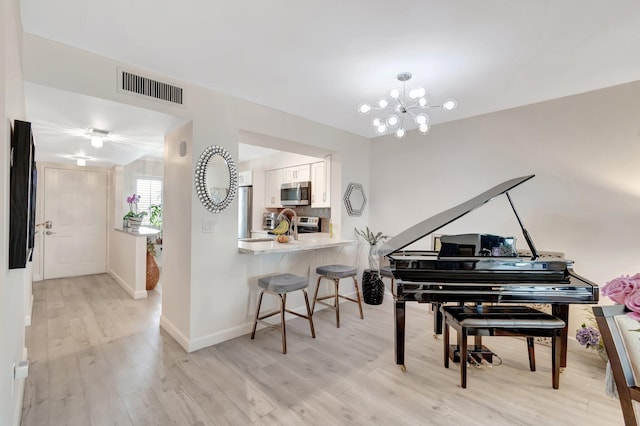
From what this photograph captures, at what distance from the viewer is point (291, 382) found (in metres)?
2.19

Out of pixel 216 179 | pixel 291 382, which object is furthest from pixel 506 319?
pixel 216 179

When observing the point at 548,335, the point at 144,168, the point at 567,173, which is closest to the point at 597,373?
the point at 548,335

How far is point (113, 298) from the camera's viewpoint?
4.17 metres

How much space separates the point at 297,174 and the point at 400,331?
3.31 meters

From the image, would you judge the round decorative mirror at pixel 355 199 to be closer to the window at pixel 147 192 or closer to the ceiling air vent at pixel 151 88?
the ceiling air vent at pixel 151 88

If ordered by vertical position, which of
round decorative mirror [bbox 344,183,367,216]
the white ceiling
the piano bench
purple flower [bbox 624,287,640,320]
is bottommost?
the piano bench

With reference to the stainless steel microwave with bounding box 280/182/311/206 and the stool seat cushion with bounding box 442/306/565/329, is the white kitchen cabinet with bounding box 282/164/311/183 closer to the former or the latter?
the stainless steel microwave with bounding box 280/182/311/206

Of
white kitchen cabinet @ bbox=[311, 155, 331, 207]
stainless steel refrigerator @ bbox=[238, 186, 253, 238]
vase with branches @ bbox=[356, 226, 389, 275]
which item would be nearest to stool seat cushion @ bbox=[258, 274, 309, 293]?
vase with branches @ bbox=[356, 226, 389, 275]

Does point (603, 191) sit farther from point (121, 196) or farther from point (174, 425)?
point (121, 196)

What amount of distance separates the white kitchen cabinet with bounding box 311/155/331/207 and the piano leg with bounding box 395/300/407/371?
2.32 m

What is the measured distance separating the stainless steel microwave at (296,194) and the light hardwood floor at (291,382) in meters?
2.16

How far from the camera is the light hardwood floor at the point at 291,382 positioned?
1834 millimetres

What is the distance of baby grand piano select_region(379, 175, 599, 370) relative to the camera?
2.10m

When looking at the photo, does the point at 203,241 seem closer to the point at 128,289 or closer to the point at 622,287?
the point at 128,289
